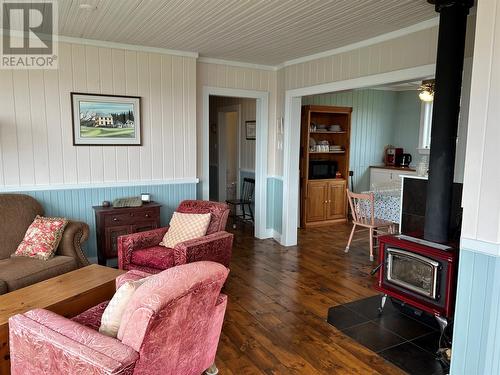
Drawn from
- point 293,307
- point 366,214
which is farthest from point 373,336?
point 366,214

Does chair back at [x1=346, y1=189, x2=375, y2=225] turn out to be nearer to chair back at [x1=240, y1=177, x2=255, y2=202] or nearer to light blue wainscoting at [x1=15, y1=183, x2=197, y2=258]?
chair back at [x1=240, y1=177, x2=255, y2=202]

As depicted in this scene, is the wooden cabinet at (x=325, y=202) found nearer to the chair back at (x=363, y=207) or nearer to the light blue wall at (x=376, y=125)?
the light blue wall at (x=376, y=125)

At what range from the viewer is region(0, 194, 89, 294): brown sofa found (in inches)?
118

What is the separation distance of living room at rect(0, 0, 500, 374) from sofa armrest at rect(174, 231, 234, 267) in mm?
15

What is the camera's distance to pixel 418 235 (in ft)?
10.3

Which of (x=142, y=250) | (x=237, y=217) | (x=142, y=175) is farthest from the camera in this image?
(x=237, y=217)

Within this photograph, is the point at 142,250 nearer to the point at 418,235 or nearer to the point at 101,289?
the point at 101,289

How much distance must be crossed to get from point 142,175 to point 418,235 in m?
3.09

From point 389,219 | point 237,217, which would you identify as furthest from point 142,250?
point 237,217

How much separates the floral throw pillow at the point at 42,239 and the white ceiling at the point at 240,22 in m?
1.85

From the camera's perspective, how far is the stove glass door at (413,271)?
2766 mm

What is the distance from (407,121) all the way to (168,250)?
18.9 feet

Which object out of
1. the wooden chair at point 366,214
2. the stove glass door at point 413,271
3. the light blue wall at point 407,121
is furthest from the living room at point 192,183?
the light blue wall at point 407,121

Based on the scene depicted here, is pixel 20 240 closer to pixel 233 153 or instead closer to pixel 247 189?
pixel 247 189
